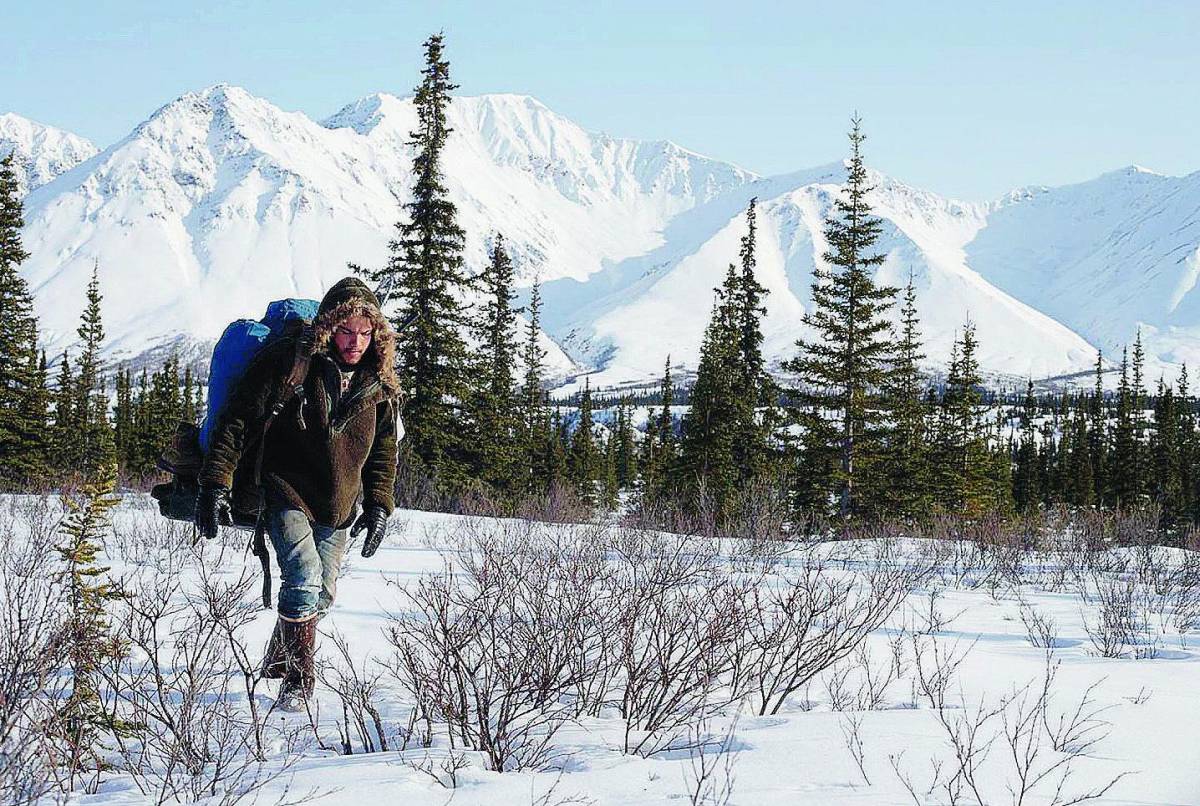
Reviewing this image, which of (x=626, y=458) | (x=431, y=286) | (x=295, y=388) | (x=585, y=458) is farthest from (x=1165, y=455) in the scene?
(x=295, y=388)

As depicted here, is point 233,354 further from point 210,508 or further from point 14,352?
point 14,352

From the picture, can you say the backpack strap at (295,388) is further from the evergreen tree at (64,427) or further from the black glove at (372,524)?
the evergreen tree at (64,427)

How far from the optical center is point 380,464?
416cm

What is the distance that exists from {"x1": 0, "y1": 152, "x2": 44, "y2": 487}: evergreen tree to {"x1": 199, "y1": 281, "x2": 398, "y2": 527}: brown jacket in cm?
2395

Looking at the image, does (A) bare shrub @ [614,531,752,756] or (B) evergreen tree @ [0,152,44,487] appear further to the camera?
(B) evergreen tree @ [0,152,44,487]

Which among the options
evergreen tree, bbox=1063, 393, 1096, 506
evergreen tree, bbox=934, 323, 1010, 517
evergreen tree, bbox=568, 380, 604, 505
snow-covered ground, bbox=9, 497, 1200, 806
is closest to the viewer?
snow-covered ground, bbox=9, 497, 1200, 806

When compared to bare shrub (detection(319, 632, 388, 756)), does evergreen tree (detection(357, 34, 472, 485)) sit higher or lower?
higher

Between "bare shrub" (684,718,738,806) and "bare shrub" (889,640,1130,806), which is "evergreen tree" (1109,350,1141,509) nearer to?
"bare shrub" (889,640,1130,806)

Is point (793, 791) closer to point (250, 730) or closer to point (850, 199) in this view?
point (250, 730)

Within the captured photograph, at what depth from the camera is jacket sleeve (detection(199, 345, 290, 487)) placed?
3.62 meters

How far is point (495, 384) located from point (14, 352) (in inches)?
533

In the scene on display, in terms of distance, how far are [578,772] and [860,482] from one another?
801 inches

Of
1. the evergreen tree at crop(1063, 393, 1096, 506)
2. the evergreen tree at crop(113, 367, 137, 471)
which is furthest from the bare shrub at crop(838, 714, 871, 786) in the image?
the evergreen tree at crop(113, 367, 137, 471)

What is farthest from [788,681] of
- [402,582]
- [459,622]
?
[402,582]
